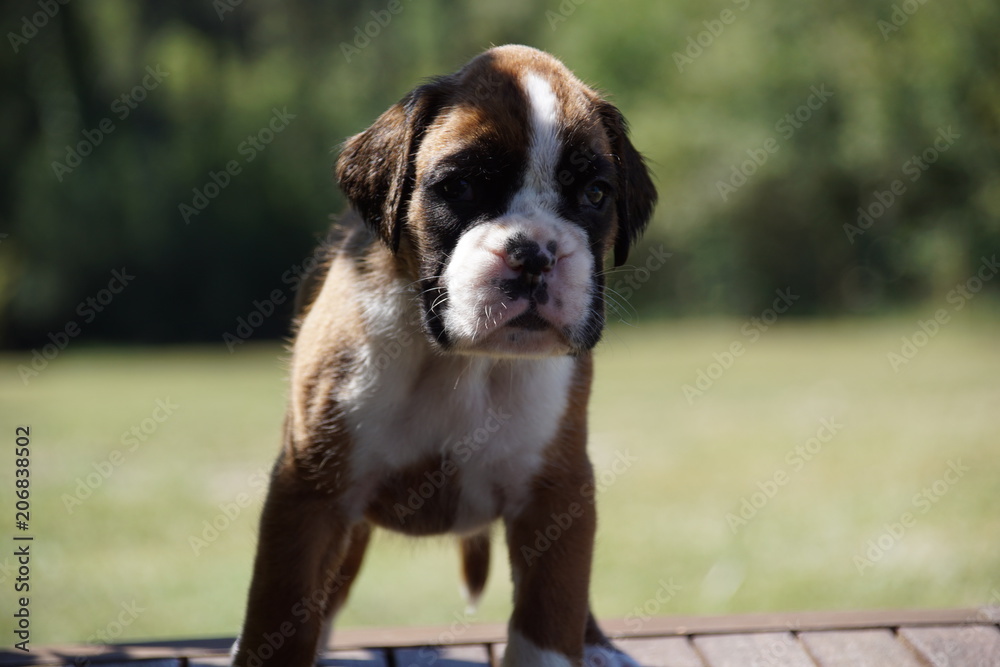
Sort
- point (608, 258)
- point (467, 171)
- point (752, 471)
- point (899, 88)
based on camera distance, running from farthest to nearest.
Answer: point (899, 88) → point (752, 471) → point (608, 258) → point (467, 171)

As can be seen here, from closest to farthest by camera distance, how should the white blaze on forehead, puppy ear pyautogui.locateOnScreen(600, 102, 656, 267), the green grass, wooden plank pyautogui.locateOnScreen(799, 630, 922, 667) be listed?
the white blaze on forehead
puppy ear pyautogui.locateOnScreen(600, 102, 656, 267)
wooden plank pyautogui.locateOnScreen(799, 630, 922, 667)
the green grass

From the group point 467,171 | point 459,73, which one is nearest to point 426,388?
point 467,171

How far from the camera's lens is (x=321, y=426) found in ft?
11.8

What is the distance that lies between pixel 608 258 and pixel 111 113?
97.4 feet

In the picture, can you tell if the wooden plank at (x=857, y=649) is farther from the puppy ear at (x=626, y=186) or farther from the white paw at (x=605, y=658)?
the puppy ear at (x=626, y=186)

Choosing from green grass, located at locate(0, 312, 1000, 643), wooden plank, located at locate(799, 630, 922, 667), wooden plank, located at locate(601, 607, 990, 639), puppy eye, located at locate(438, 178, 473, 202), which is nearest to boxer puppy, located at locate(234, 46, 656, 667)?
puppy eye, located at locate(438, 178, 473, 202)

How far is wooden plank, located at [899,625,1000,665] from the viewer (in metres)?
4.17

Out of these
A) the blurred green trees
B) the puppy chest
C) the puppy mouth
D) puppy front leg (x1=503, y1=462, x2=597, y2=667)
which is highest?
the puppy mouth

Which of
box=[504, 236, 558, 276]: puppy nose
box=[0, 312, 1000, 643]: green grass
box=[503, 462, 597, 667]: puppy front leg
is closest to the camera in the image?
box=[504, 236, 558, 276]: puppy nose

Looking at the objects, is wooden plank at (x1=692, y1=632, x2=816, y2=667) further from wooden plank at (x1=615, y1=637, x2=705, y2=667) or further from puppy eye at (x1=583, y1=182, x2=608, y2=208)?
puppy eye at (x1=583, y1=182, x2=608, y2=208)

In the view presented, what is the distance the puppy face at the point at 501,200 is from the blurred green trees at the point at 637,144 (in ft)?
70.2

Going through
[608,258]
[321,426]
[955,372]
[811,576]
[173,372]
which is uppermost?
[608,258]

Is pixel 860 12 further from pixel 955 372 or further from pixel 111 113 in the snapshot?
pixel 111 113

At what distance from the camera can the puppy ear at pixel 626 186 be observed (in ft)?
12.2
